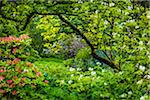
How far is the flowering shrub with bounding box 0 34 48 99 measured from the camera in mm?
7441

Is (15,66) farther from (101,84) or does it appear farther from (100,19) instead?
(100,19)

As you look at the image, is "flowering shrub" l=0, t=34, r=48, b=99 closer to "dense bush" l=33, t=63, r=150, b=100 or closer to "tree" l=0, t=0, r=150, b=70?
"dense bush" l=33, t=63, r=150, b=100

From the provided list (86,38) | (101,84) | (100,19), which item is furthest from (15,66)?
(100,19)

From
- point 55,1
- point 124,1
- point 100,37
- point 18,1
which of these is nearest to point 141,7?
point 124,1

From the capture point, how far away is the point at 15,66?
750cm

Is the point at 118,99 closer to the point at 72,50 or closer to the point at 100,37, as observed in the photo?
the point at 100,37

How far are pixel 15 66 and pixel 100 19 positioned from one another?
6.60ft

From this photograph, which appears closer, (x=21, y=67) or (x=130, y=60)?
(x=130, y=60)

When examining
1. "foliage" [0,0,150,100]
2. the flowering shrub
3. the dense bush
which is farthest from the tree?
the flowering shrub

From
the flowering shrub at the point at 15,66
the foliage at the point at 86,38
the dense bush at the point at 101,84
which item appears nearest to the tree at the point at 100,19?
the foliage at the point at 86,38

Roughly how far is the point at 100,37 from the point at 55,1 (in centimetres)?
127

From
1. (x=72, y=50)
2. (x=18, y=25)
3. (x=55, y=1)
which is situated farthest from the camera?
(x=72, y=50)

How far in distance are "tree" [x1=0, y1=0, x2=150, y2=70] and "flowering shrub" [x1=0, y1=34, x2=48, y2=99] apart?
0.83 meters

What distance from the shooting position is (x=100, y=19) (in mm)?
7738
